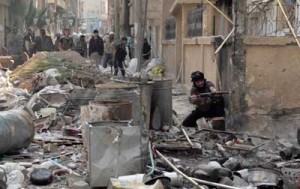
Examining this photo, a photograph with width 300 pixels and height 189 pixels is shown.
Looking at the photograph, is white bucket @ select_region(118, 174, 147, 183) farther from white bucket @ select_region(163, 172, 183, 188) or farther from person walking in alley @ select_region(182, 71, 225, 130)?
person walking in alley @ select_region(182, 71, 225, 130)

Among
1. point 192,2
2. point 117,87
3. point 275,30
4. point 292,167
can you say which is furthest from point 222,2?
point 292,167

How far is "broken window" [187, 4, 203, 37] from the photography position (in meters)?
14.0

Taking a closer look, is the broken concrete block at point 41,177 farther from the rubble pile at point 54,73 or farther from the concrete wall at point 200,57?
the rubble pile at point 54,73

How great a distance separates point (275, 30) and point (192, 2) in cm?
914

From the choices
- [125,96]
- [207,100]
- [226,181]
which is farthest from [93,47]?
[226,181]

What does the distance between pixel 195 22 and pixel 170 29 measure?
21.0 ft

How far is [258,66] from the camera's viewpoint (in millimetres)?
8258

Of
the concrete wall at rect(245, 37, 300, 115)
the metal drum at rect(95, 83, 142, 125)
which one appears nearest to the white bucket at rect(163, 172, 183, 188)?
the metal drum at rect(95, 83, 142, 125)

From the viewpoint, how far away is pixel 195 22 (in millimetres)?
14734

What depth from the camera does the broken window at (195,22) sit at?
14.0 m

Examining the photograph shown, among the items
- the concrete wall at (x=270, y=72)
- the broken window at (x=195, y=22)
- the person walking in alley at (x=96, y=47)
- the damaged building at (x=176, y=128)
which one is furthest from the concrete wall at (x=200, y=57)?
the person walking in alley at (x=96, y=47)

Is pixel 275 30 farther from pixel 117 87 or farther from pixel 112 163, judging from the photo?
pixel 112 163

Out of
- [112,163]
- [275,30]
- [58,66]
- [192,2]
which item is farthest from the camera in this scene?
[192,2]

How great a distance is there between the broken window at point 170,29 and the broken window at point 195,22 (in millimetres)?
→ 3457
